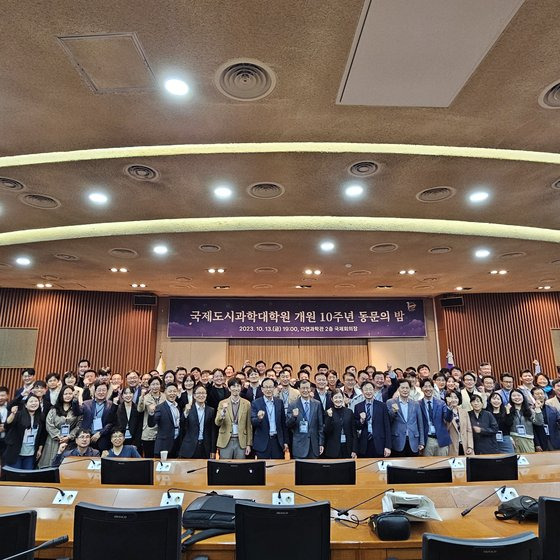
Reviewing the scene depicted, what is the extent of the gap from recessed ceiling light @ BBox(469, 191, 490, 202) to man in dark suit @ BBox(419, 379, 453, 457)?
8.76 ft

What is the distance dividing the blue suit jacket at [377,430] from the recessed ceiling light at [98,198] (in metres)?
4.13

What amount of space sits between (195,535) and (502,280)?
9.48 metres


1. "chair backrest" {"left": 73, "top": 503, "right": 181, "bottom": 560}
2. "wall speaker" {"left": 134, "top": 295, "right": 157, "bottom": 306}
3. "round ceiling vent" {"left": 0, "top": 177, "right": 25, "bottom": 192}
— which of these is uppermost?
"wall speaker" {"left": 134, "top": 295, "right": 157, "bottom": 306}

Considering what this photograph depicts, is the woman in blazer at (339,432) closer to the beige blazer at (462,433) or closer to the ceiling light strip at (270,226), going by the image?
the beige blazer at (462,433)

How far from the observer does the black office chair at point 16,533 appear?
68.7 inches

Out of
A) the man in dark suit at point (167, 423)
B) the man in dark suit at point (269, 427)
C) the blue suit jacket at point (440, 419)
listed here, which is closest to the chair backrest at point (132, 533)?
the man in dark suit at point (269, 427)

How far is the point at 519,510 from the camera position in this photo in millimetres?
2350

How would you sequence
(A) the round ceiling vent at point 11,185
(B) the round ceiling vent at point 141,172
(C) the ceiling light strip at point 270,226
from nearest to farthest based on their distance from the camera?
(B) the round ceiling vent at point 141,172 → (A) the round ceiling vent at point 11,185 → (C) the ceiling light strip at point 270,226

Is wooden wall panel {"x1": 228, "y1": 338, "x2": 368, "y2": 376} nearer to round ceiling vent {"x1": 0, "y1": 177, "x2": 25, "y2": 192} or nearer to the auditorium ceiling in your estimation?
the auditorium ceiling

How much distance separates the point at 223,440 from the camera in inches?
191

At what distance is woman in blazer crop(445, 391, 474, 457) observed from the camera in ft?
16.6

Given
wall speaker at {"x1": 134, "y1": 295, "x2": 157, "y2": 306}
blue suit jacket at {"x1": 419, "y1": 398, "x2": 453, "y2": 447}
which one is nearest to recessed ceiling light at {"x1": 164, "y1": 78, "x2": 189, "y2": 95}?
blue suit jacket at {"x1": 419, "y1": 398, "x2": 453, "y2": 447}

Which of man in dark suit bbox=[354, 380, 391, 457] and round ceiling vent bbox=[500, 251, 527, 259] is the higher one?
round ceiling vent bbox=[500, 251, 527, 259]

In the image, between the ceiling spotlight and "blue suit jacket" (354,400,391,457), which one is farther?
the ceiling spotlight
